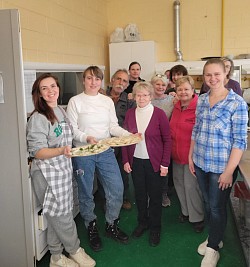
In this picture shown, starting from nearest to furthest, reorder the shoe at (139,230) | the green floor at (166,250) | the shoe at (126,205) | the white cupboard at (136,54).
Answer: the green floor at (166,250) < the shoe at (139,230) < the shoe at (126,205) < the white cupboard at (136,54)

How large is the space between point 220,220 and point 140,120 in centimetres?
92

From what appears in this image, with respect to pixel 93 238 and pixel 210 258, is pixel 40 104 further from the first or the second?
pixel 210 258

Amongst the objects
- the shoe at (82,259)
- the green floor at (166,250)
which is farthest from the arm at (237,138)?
the shoe at (82,259)

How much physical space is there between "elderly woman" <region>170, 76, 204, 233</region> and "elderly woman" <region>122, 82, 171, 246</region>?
0.17 meters

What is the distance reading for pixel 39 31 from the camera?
3.12 meters

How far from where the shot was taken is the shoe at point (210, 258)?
207cm

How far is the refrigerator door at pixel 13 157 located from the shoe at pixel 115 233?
0.72 m

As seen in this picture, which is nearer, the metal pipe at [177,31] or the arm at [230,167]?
the arm at [230,167]

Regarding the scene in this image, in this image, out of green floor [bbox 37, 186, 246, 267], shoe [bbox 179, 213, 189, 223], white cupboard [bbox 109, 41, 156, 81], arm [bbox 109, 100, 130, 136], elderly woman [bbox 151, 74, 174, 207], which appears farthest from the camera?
white cupboard [bbox 109, 41, 156, 81]

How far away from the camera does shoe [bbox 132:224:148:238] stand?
2.53 meters

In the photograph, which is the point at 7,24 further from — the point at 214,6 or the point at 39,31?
the point at 214,6

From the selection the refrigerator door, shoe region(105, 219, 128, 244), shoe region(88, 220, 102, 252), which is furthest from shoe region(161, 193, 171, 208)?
the refrigerator door

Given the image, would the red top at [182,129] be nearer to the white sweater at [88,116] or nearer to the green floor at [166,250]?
the white sweater at [88,116]

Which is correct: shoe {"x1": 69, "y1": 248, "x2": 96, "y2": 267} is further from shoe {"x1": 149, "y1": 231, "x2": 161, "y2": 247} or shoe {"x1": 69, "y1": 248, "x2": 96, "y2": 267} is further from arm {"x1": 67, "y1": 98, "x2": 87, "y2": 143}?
arm {"x1": 67, "y1": 98, "x2": 87, "y2": 143}
